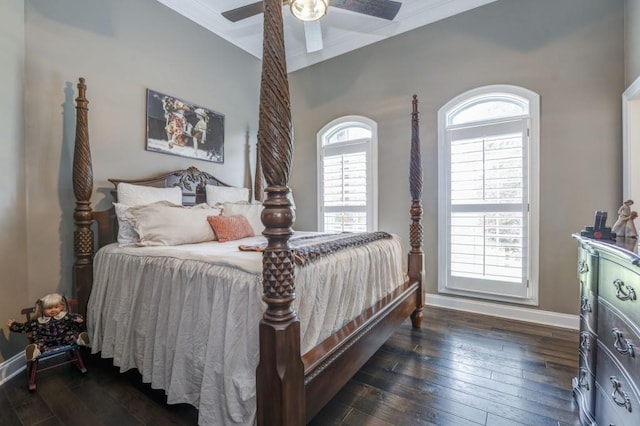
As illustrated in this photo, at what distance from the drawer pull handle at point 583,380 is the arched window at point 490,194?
1.43m

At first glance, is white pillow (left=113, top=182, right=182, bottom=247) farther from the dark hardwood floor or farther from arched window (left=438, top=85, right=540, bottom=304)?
arched window (left=438, top=85, right=540, bottom=304)

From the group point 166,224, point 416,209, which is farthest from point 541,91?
point 166,224

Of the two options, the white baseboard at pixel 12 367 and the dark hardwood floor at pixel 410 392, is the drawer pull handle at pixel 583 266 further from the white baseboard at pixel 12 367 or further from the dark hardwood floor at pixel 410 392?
the white baseboard at pixel 12 367

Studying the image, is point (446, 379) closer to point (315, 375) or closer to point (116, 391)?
point (315, 375)

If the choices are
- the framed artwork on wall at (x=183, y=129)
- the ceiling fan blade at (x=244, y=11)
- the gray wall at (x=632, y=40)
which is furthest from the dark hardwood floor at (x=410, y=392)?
the ceiling fan blade at (x=244, y=11)

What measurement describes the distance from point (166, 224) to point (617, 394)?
2727 millimetres

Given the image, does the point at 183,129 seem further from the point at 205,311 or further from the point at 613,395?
the point at 613,395

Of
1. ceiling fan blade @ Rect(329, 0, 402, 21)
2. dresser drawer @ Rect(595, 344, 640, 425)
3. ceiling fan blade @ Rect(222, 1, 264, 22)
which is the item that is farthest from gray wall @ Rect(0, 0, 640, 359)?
dresser drawer @ Rect(595, 344, 640, 425)

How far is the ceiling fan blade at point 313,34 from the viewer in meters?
2.55

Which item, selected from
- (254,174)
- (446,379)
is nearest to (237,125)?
(254,174)

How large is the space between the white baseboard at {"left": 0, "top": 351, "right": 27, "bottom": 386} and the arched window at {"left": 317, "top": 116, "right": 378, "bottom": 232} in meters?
3.17

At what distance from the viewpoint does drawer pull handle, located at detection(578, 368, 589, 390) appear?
1476 mm

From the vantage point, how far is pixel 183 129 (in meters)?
3.30

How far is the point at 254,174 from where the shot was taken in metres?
4.27
